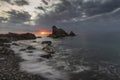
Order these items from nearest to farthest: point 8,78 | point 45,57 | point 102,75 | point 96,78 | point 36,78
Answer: point 8,78 < point 36,78 < point 96,78 < point 102,75 < point 45,57

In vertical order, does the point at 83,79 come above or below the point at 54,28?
below

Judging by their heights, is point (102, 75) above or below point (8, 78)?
below

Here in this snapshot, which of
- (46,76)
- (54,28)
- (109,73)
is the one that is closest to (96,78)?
(109,73)

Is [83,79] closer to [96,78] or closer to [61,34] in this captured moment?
[96,78]

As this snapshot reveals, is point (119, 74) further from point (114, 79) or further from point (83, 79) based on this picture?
point (83, 79)

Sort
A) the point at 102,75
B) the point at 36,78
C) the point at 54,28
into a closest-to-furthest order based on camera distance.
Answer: the point at 36,78 → the point at 102,75 → the point at 54,28

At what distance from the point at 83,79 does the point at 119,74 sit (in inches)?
312

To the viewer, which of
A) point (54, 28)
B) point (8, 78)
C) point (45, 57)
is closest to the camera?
point (8, 78)

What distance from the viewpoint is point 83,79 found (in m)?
24.6

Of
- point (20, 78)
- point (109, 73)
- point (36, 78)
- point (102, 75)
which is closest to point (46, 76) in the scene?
point (36, 78)

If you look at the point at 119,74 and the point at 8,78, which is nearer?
the point at 8,78

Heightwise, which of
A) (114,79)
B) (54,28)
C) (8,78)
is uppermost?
(54,28)

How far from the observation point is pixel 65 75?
2652 cm

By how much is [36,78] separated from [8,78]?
15.1ft
